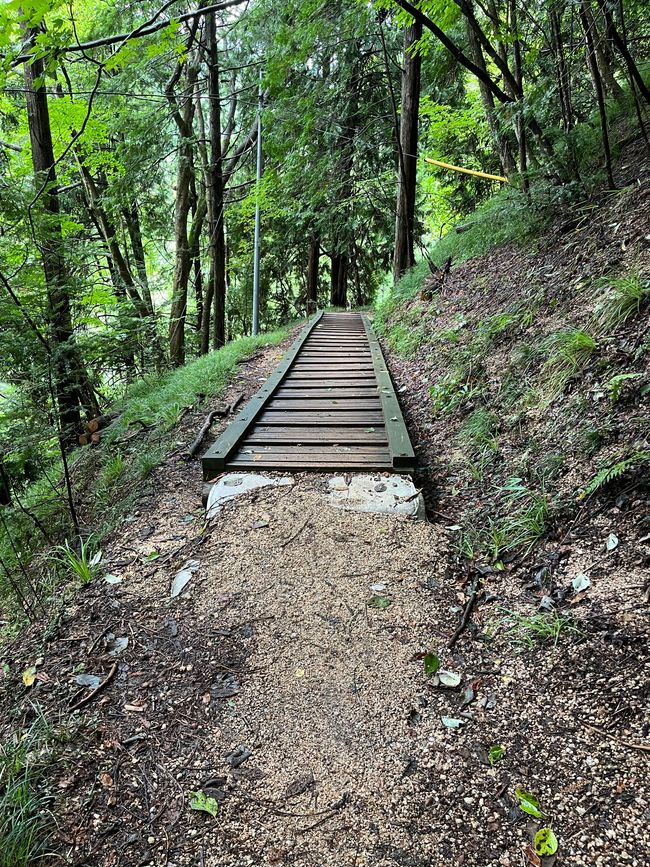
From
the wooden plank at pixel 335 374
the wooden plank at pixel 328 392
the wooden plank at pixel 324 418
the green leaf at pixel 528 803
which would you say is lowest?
the green leaf at pixel 528 803

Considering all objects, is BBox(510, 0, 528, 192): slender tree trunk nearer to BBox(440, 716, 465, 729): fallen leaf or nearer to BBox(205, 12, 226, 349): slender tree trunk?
BBox(440, 716, 465, 729): fallen leaf

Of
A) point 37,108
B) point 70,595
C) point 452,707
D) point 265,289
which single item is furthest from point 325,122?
point 452,707

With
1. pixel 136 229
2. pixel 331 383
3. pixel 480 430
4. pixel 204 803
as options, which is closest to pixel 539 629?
pixel 204 803

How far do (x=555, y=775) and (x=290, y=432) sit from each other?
137 inches

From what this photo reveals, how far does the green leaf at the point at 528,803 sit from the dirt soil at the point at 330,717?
2cm

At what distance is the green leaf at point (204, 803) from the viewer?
173cm

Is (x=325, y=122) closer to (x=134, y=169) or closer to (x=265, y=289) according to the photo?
(x=134, y=169)

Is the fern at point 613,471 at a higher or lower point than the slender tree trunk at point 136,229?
lower

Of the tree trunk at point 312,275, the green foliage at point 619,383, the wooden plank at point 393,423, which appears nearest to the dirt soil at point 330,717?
the wooden plank at point 393,423

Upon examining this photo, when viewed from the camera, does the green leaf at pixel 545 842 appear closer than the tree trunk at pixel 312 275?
Yes

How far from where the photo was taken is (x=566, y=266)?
4.25 metres

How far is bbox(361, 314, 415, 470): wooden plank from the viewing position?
12.4 ft

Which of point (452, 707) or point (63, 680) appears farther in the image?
point (63, 680)

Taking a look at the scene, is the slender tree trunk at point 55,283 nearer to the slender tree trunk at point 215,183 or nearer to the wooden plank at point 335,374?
the wooden plank at point 335,374
